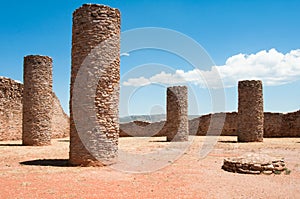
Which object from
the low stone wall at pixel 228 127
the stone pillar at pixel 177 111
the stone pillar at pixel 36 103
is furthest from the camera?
the low stone wall at pixel 228 127

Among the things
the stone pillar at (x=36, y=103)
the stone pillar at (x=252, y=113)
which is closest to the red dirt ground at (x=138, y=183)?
the stone pillar at (x=36, y=103)

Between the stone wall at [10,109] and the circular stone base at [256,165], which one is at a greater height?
the stone wall at [10,109]

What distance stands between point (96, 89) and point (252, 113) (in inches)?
484

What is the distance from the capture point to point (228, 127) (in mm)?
26719

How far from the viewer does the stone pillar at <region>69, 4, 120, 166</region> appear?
9.11m

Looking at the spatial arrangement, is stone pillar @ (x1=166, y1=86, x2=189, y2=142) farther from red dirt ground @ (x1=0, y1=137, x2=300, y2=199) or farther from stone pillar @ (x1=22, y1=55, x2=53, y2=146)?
red dirt ground @ (x1=0, y1=137, x2=300, y2=199)

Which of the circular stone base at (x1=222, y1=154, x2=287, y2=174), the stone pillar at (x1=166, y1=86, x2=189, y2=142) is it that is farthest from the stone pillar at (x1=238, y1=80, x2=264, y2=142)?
the circular stone base at (x1=222, y1=154, x2=287, y2=174)

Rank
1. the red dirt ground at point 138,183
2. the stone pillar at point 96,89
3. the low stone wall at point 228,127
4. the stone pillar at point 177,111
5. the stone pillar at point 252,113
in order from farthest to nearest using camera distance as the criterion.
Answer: the low stone wall at point 228,127 → the stone pillar at point 177,111 → the stone pillar at point 252,113 → the stone pillar at point 96,89 → the red dirt ground at point 138,183

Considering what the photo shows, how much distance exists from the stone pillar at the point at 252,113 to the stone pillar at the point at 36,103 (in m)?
11.5

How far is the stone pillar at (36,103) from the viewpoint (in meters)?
15.8

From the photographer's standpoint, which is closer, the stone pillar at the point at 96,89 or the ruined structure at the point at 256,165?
the ruined structure at the point at 256,165

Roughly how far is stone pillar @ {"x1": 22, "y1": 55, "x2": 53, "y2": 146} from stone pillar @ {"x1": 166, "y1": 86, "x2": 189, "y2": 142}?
23.9ft

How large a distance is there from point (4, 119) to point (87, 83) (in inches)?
498

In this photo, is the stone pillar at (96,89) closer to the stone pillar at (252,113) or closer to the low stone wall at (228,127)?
the stone pillar at (252,113)
